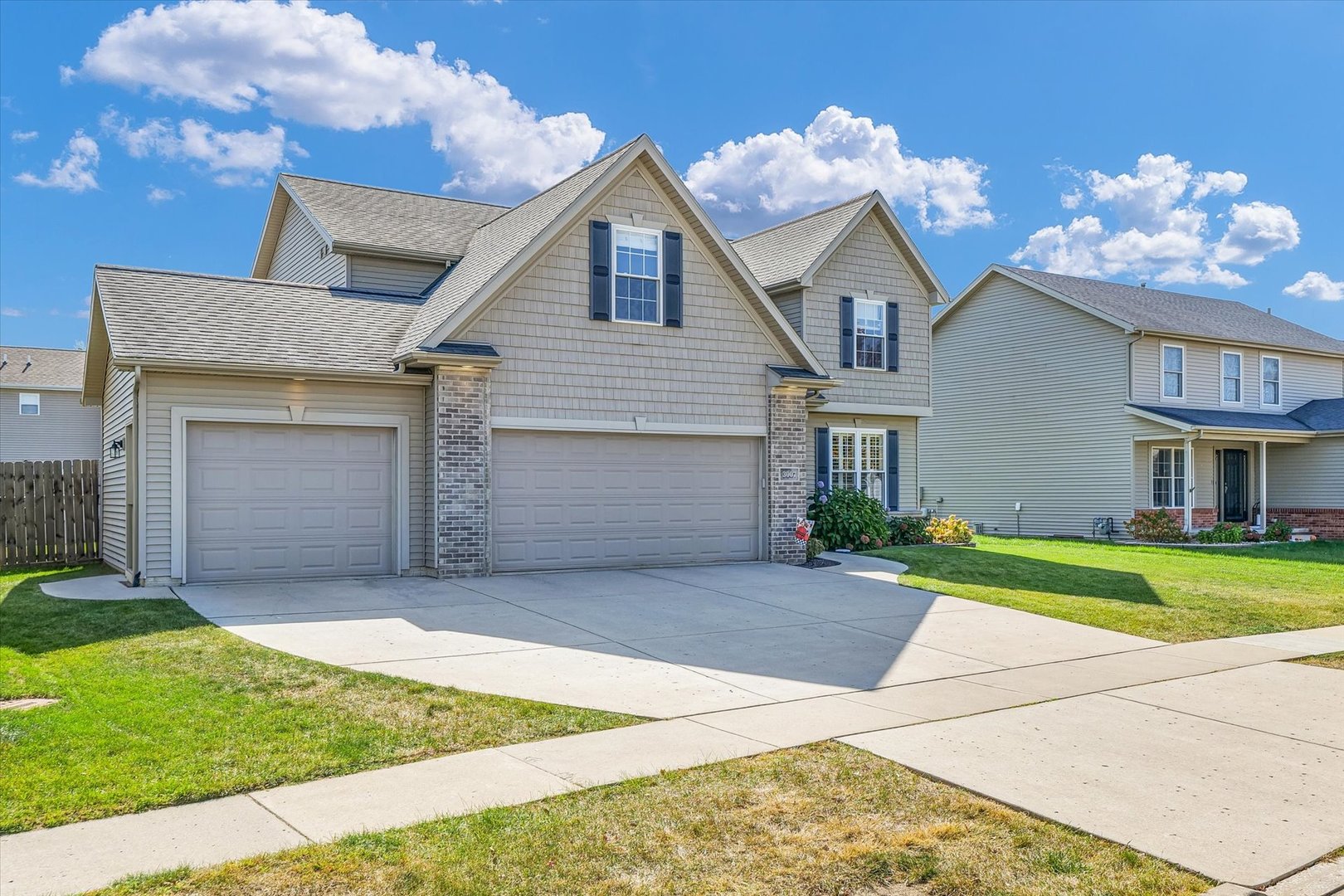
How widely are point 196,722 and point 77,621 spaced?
494 cm

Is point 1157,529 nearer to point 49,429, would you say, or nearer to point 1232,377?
point 1232,377

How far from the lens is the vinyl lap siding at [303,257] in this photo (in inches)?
747

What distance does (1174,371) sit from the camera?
1099 inches

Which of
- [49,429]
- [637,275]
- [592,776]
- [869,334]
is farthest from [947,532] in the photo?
[49,429]

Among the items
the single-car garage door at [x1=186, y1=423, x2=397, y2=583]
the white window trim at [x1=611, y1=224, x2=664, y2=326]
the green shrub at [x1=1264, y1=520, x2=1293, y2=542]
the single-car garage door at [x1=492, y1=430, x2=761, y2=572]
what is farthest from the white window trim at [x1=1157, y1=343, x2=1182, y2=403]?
the single-car garage door at [x1=186, y1=423, x2=397, y2=583]

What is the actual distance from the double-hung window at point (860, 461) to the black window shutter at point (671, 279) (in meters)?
6.43

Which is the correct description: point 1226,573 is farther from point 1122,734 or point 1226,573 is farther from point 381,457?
point 381,457

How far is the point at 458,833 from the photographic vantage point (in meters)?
5.08

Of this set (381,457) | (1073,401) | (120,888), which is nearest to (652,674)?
(120,888)

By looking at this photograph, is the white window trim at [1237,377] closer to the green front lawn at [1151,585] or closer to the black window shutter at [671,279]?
the green front lawn at [1151,585]

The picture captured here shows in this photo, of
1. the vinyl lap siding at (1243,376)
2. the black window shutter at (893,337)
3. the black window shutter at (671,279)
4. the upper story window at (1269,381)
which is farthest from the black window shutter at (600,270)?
the upper story window at (1269,381)

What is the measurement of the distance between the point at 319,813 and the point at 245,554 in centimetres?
939

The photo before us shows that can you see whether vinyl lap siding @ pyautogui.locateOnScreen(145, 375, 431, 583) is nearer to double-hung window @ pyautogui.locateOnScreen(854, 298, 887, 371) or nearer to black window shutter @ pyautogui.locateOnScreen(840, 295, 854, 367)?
black window shutter @ pyautogui.locateOnScreen(840, 295, 854, 367)

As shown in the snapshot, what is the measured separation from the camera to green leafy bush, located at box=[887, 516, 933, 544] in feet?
71.5
